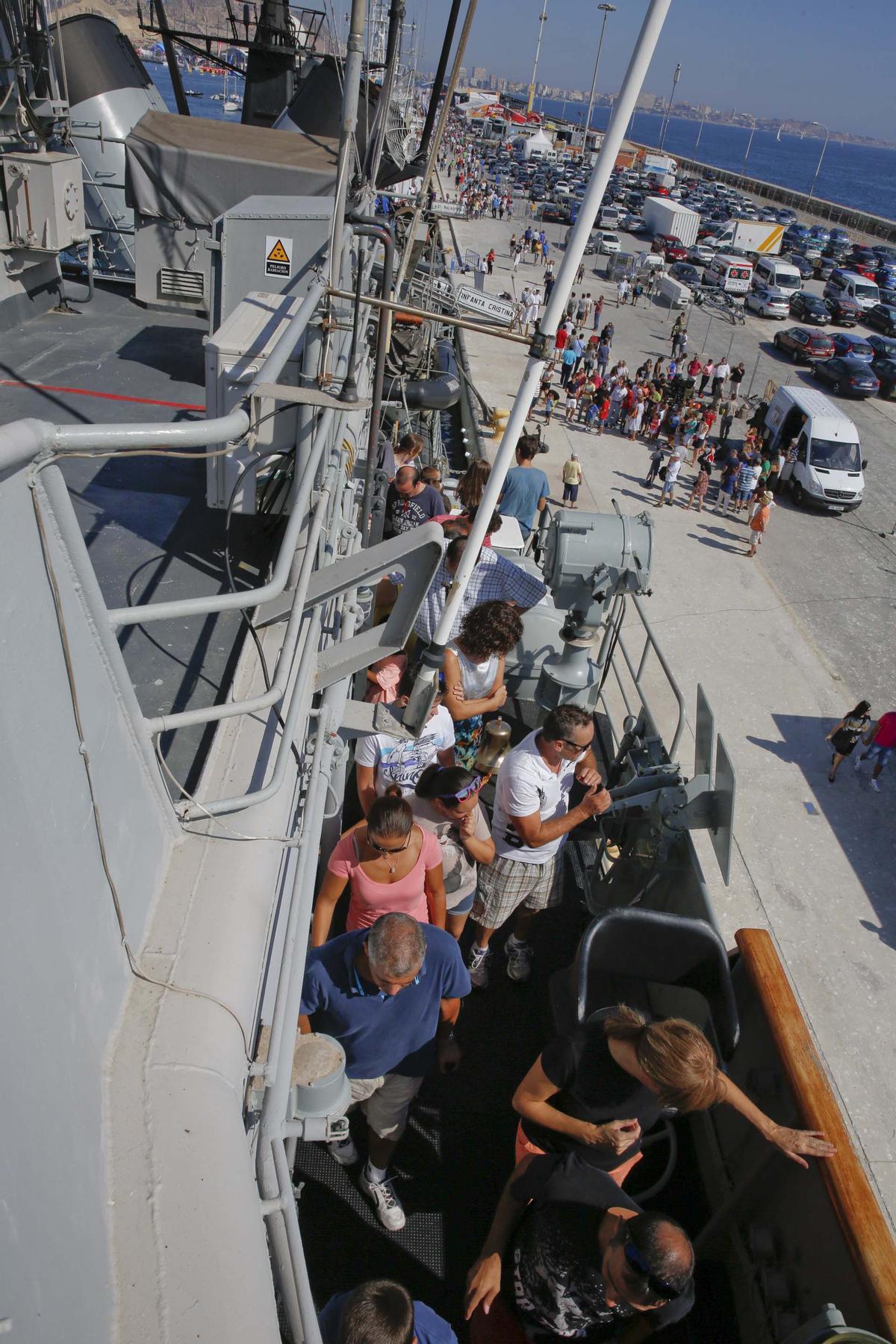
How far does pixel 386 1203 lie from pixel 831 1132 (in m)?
1.91

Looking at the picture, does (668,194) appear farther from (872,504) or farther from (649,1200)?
(649,1200)

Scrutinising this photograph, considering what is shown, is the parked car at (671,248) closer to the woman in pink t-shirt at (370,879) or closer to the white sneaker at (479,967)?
the white sneaker at (479,967)

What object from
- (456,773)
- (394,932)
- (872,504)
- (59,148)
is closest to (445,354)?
(59,148)

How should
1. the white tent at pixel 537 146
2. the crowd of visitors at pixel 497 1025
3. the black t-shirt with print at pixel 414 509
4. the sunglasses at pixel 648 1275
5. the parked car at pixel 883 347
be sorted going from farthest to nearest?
the white tent at pixel 537 146 < the parked car at pixel 883 347 < the black t-shirt with print at pixel 414 509 < the crowd of visitors at pixel 497 1025 < the sunglasses at pixel 648 1275

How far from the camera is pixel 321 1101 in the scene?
2359 millimetres

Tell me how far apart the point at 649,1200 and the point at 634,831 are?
209 centimetres

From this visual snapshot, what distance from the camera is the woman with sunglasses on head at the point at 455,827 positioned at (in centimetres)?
390

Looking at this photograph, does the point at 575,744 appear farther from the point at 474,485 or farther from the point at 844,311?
the point at 844,311

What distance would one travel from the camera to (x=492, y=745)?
5.29 metres

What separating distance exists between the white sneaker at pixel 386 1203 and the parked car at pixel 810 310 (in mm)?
47112

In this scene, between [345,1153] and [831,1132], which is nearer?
[831,1132]

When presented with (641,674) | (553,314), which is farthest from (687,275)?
(553,314)

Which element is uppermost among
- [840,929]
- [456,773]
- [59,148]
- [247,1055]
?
[59,148]

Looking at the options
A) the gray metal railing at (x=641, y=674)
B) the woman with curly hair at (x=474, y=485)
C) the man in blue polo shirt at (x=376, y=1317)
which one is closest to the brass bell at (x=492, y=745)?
the gray metal railing at (x=641, y=674)
